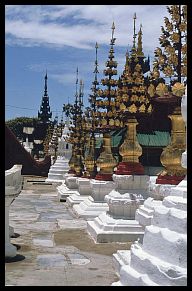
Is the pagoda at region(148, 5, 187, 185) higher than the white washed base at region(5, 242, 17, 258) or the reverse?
higher

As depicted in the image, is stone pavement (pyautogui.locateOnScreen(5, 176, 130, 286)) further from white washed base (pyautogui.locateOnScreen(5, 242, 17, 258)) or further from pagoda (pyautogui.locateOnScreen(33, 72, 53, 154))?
pagoda (pyautogui.locateOnScreen(33, 72, 53, 154))

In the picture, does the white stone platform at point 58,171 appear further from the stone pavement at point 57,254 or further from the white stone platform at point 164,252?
the white stone platform at point 164,252

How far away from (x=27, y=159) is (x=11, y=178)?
41766 mm

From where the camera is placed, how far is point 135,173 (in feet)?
41.5

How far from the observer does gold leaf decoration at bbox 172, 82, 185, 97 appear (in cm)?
894

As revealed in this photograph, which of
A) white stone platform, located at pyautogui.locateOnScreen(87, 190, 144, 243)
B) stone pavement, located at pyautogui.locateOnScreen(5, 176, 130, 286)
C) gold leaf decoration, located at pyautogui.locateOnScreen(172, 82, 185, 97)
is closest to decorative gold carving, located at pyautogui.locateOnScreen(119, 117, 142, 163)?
white stone platform, located at pyautogui.locateOnScreen(87, 190, 144, 243)

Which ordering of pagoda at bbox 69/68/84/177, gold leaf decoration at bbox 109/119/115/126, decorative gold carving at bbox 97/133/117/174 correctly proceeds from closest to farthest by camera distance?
decorative gold carving at bbox 97/133/117/174 → gold leaf decoration at bbox 109/119/115/126 → pagoda at bbox 69/68/84/177

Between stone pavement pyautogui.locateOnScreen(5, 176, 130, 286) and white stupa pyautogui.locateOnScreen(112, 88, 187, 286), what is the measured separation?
4.67 feet

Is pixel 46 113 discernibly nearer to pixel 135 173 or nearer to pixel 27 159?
pixel 27 159

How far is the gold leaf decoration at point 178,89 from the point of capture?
8938mm

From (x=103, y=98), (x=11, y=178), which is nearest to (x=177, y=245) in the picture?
(x=11, y=178)

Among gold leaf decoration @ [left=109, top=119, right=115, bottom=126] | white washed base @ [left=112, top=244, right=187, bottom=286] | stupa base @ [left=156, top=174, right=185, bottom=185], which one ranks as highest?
gold leaf decoration @ [left=109, top=119, right=115, bottom=126]

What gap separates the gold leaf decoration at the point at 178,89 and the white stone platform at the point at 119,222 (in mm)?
4130

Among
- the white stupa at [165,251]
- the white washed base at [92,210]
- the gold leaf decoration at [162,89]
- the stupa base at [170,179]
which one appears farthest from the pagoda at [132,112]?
the white stupa at [165,251]
